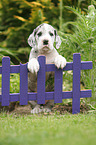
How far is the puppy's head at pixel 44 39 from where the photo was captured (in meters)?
2.86

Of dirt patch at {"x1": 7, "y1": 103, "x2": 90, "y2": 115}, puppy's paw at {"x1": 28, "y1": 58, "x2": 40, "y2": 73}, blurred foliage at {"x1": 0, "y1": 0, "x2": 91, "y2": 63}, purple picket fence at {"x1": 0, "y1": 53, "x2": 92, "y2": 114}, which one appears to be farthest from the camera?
blurred foliage at {"x1": 0, "y1": 0, "x2": 91, "y2": 63}

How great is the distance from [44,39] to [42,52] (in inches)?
10.3

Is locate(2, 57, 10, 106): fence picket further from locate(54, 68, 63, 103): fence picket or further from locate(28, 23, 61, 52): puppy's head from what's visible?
locate(54, 68, 63, 103): fence picket

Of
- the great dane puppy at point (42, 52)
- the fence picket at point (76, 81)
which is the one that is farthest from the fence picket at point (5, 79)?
the fence picket at point (76, 81)

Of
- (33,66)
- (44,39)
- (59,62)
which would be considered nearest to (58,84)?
(59,62)

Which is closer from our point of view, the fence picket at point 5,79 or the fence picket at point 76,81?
the fence picket at point 5,79

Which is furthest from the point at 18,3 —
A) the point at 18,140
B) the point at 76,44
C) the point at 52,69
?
the point at 18,140

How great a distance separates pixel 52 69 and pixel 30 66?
14.4 inches

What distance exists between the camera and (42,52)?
3049mm

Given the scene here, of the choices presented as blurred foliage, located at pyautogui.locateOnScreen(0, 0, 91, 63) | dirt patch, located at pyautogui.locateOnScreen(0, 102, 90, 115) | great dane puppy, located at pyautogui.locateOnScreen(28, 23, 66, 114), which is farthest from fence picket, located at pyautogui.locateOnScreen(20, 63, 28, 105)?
blurred foliage, located at pyautogui.locateOnScreen(0, 0, 91, 63)

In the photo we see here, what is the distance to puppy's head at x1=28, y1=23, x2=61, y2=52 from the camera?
2861 mm

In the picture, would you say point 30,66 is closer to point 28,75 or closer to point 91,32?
point 28,75

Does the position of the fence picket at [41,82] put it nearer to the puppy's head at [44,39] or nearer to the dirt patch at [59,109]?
the puppy's head at [44,39]

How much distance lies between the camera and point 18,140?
1.62 m
